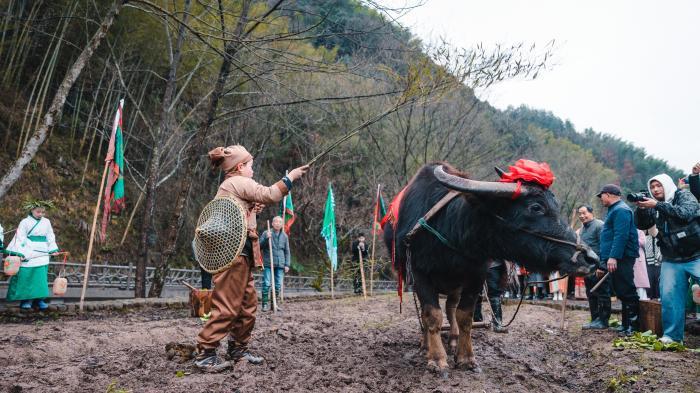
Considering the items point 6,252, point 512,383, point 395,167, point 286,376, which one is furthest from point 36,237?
point 395,167

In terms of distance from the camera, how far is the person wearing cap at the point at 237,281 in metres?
4.30

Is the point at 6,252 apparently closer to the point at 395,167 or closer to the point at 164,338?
the point at 164,338

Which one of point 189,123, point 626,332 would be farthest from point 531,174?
point 189,123

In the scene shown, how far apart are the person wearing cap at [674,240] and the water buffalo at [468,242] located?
2.02m

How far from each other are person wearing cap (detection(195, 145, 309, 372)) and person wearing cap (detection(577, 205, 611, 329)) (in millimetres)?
5093

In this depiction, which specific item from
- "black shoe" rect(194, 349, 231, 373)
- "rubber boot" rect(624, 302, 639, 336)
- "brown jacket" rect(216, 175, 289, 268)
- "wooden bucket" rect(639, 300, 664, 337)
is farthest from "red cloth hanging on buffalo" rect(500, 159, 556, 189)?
"rubber boot" rect(624, 302, 639, 336)

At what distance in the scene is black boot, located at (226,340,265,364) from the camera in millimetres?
4562

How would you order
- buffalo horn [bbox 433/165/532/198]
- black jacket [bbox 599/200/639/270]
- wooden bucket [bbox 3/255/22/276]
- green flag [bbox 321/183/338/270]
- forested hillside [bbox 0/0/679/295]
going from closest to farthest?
buffalo horn [bbox 433/165/532/198]
black jacket [bbox 599/200/639/270]
wooden bucket [bbox 3/255/22/276]
forested hillside [bbox 0/0/679/295]
green flag [bbox 321/183/338/270]

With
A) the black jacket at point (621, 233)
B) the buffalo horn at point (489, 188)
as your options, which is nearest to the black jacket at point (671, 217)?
the black jacket at point (621, 233)

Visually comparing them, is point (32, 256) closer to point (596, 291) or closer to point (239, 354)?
point (239, 354)

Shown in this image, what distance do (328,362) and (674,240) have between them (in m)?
3.99

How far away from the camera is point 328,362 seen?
15.5 feet

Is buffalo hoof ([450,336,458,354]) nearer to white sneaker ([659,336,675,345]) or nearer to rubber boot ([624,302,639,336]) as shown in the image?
white sneaker ([659,336,675,345])

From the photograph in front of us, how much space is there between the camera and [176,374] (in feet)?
13.6
